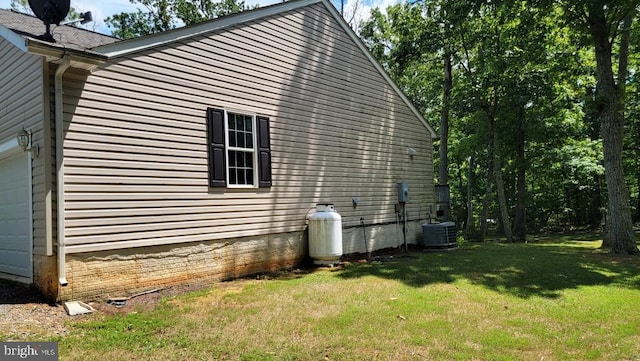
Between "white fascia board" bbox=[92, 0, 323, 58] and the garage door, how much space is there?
6.20 ft

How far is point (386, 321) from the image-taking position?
16.1 feet

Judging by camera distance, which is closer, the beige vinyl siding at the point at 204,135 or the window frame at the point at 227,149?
the beige vinyl siding at the point at 204,135

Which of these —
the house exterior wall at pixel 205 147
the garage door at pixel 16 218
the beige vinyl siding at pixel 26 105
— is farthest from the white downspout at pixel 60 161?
the garage door at pixel 16 218

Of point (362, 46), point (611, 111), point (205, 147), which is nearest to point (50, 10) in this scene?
point (205, 147)

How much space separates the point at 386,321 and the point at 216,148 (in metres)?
3.95

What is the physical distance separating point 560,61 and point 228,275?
1300cm

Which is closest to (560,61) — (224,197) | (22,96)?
(224,197)

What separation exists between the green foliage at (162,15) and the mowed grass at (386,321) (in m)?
18.8

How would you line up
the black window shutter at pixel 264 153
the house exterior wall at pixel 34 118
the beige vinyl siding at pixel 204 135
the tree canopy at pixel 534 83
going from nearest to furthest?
1. the house exterior wall at pixel 34 118
2. the beige vinyl siding at pixel 204 135
3. the black window shutter at pixel 264 153
4. the tree canopy at pixel 534 83

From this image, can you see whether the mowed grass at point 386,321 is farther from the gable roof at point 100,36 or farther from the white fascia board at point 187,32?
the white fascia board at point 187,32

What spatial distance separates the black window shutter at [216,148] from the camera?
695 centimetres

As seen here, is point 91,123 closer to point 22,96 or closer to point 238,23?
point 22,96

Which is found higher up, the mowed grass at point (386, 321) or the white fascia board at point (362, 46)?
the white fascia board at point (362, 46)

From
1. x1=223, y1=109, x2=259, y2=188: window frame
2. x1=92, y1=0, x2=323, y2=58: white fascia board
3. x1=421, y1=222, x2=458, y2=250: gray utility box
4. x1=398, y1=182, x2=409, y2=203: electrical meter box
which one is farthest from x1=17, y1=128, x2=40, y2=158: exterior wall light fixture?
x1=421, y1=222, x2=458, y2=250: gray utility box
